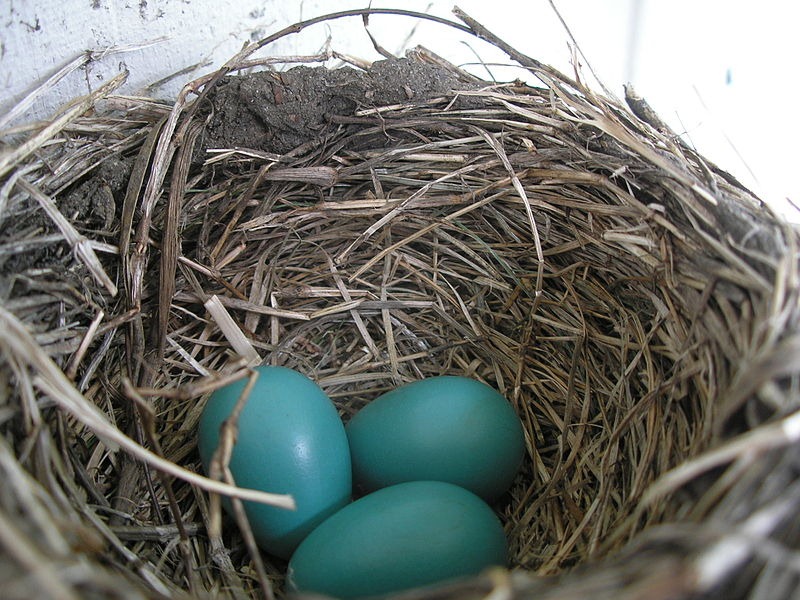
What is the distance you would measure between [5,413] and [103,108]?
0.54m

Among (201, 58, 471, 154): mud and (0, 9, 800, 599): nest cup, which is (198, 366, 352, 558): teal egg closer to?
(0, 9, 800, 599): nest cup

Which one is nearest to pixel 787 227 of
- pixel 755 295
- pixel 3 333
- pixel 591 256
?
pixel 755 295

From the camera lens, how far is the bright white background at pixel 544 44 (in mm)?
950

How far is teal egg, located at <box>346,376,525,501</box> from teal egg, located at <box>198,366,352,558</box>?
6 centimetres

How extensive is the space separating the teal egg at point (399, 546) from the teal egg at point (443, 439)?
92mm

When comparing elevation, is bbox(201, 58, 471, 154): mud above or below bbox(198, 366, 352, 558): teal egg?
above

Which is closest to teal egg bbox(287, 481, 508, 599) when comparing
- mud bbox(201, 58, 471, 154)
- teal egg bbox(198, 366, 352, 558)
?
teal egg bbox(198, 366, 352, 558)

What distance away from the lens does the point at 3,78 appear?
2.96 feet

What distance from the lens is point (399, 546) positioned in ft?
2.37

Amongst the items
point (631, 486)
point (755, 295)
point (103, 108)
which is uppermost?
point (103, 108)

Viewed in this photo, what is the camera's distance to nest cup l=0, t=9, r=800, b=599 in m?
0.64

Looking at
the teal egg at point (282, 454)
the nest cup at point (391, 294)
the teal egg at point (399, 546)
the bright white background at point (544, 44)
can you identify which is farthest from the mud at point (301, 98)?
the teal egg at point (399, 546)

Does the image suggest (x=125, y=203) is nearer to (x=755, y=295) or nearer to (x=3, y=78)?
(x=3, y=78)

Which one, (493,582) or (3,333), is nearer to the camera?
(493,582)
